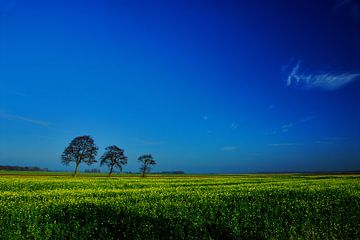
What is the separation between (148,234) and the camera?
11281mm

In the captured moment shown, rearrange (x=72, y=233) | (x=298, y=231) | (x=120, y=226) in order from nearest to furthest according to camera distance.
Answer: (x=72, y=233)
(x=120, y=226)
(x=298, y=231)

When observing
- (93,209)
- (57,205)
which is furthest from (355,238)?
(57,205)

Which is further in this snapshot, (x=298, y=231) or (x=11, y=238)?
(x=298, y=231)

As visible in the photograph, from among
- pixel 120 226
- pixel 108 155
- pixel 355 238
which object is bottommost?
pixel 355 238

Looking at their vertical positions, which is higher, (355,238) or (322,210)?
(322,210)

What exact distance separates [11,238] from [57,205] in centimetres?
268

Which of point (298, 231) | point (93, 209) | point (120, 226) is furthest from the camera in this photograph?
point (298, 231)

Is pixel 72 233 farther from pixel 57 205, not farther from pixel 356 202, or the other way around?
pixel 356 202

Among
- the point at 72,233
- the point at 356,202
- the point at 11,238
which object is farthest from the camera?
the point at 356,202

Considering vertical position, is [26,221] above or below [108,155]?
below

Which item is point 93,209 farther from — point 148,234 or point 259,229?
point 259,229

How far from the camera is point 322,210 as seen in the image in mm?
15234

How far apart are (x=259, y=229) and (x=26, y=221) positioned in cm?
1014

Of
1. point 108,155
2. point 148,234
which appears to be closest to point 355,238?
point 148,234
